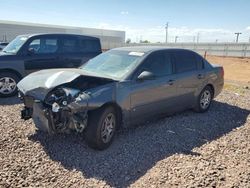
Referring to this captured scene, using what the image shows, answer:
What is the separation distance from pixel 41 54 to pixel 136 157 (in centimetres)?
540

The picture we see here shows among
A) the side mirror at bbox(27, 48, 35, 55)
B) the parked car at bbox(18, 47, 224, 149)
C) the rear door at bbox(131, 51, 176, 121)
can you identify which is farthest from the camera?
the side mirror at bbox(27, 48, 35, 55)

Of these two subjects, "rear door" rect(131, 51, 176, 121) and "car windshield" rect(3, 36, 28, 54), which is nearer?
"rear door" rect(131, 51, 176, 121)

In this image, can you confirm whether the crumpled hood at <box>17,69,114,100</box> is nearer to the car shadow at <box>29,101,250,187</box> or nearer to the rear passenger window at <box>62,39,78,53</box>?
the car shadow at <box>29,101,250,187</box>

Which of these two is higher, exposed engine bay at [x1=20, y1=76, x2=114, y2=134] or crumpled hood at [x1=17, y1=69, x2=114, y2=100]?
crumpled hood at [x1=17, y1=69, x2=114, y2=100]

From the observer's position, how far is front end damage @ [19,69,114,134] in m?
3.96

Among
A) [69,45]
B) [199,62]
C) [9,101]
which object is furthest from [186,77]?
[9,101]

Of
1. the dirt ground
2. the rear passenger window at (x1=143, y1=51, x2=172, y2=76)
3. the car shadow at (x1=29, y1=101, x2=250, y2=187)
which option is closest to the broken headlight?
the car shadow at (x1=29, y1=101, x2=250, y2=187)

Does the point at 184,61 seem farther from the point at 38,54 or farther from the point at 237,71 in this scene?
the point at 237,71

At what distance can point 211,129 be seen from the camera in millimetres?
5719

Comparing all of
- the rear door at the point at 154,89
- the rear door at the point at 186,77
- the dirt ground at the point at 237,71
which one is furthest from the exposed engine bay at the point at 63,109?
the dirt ground at the point at 237,71

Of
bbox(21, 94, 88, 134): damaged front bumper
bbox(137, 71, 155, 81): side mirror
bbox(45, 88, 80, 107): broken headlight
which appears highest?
bbox(137, 71, 155, 81): side mirror

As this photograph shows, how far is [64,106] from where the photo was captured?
13.0ft

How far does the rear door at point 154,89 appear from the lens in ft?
16.1

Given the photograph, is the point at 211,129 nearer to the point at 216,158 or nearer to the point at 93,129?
the point at 216,158
